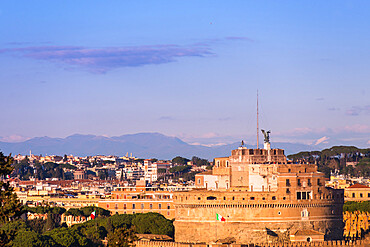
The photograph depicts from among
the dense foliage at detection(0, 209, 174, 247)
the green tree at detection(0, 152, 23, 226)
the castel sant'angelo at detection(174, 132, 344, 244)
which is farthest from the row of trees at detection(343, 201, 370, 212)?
the green tree at detection(0, 152, 23, 226)

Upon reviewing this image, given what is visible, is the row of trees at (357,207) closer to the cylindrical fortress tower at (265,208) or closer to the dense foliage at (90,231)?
the dense foliage at (90,231)

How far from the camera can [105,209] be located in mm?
171500

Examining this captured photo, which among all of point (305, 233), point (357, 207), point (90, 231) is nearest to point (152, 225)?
point (90, 231)

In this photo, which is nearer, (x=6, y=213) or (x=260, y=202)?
(x=6, y=213)

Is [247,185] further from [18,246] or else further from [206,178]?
[18,246]

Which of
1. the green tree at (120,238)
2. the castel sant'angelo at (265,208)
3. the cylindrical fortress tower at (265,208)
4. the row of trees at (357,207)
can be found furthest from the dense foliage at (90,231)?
the row of trees at (357,207)

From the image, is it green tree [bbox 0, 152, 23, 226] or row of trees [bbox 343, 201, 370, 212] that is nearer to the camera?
green tree [bbox 0, 152, 23, 226]

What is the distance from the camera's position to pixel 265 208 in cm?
10738

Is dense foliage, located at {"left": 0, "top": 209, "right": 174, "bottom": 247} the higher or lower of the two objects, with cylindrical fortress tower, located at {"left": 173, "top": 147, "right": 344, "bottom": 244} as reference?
lower

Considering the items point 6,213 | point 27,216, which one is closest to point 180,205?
point 6,213

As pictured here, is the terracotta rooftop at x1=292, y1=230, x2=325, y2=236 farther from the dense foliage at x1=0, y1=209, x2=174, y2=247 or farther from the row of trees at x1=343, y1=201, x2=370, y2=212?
the row of trees at x1=343, y1=201, x2=370, y2=212

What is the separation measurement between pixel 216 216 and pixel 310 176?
424 inches

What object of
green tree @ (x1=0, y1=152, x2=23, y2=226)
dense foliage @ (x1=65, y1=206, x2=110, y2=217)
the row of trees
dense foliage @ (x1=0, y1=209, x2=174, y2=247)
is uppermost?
green tree @ (x1=0, y1=152, x2=23, y2=226)

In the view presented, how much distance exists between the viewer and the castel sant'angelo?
107312 millimetres
